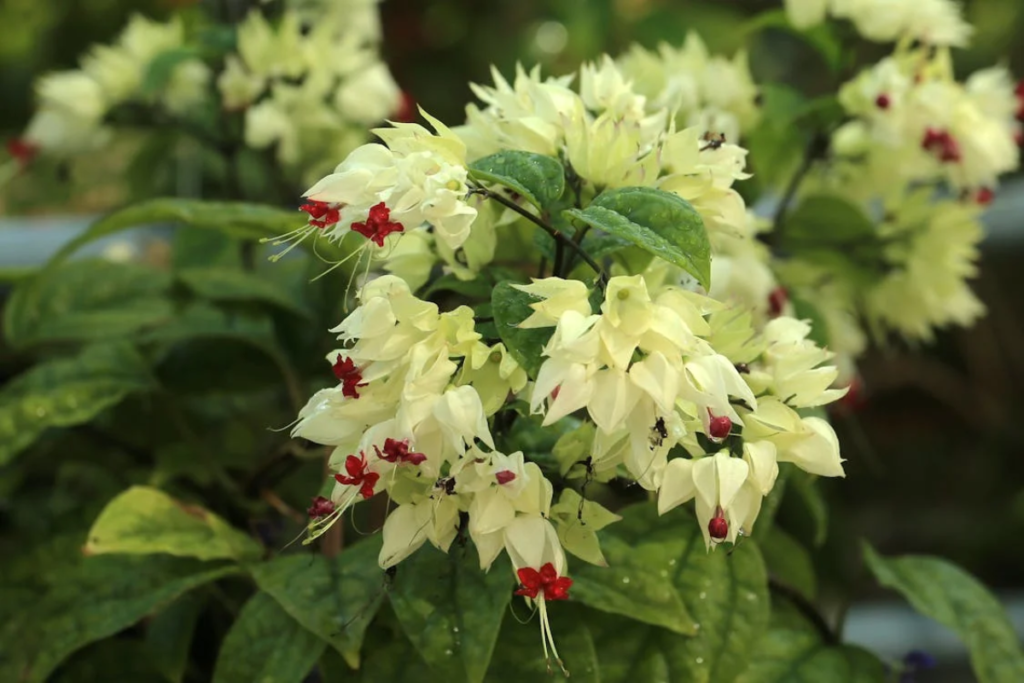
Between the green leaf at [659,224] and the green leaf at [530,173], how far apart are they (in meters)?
0.02

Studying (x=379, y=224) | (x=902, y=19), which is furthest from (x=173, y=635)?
(x=902, y=19)

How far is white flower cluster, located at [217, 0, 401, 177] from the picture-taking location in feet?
3.15

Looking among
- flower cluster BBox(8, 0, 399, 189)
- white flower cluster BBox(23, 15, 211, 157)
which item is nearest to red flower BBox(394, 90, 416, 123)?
flower cluster BBox(8, 0, 399, 189)

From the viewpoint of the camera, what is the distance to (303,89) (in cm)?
99

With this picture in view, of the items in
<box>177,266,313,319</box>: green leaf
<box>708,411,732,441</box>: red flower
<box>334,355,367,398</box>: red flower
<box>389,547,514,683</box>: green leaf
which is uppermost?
<box>334,355,367,398</box>: red flower

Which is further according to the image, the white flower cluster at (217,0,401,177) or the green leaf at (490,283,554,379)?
the white flower cluster at (217,0,401,177)

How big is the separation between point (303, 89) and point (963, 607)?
70cm

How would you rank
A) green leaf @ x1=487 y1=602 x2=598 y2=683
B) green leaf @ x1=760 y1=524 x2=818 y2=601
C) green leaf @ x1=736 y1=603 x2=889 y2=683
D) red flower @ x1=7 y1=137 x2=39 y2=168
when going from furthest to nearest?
red flower @ x1=7 y1=137 x2=39 y2=168
green leaf @ x1=760 y1=524 x2=818 y2=601
green leaf @ x1=736 y1=603 x2=889 y2=683
green leaf @ x1=487 y1=602 x2=598 y2=683

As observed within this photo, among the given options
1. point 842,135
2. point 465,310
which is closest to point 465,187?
point 465,310

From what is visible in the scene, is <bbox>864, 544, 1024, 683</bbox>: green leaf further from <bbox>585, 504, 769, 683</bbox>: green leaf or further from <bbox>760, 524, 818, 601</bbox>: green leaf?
<bbox>585, 504, 769, 683</bbox>: green leaf

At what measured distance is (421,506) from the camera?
50 centimetres

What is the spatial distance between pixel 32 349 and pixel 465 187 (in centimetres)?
68

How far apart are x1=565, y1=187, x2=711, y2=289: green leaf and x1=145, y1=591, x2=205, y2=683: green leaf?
1.32 feet

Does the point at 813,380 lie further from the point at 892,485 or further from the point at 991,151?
the point at 892,485
